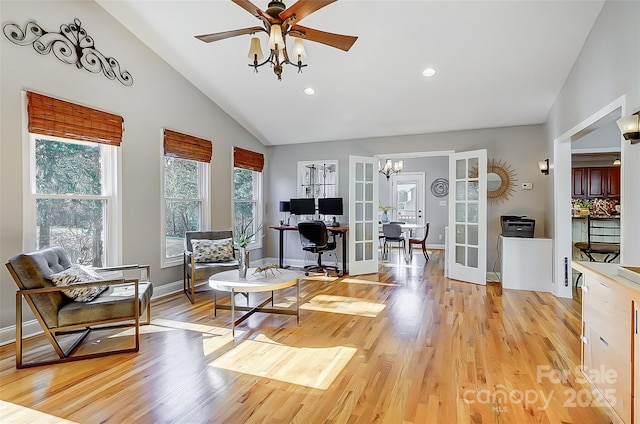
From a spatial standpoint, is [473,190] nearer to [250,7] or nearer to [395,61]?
[395,61]

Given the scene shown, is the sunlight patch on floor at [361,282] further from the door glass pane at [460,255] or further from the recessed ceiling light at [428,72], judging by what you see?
Answer: the recessed ceiling light at [428,72]

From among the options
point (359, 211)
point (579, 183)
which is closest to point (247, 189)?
point (359, 211)

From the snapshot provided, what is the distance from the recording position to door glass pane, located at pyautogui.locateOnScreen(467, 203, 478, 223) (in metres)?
5.12

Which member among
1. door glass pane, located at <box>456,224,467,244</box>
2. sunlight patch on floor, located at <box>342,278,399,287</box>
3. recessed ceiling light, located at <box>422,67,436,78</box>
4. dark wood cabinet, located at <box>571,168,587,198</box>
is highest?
recessed ceiling light, located at <box>422,67,436,78</box>

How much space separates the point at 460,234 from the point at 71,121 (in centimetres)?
→ 536

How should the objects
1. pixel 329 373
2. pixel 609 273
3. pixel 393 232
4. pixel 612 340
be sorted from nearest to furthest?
pixel 612 340 < pixel 609 273 < pixel 329 373 < pixel 393 232

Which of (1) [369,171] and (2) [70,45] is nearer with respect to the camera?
(2) [70,45]

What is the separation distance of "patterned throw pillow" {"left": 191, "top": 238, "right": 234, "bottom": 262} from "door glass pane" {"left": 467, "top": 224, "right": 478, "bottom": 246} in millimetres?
3667

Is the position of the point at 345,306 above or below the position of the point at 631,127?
below

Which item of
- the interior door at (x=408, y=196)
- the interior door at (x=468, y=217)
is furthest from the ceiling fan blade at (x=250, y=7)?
the interior door at (x=408, y=196)

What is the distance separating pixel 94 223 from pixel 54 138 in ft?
3.17

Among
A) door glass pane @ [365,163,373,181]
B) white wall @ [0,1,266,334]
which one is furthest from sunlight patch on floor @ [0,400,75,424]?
door glass pane @ [365,163,373,181]

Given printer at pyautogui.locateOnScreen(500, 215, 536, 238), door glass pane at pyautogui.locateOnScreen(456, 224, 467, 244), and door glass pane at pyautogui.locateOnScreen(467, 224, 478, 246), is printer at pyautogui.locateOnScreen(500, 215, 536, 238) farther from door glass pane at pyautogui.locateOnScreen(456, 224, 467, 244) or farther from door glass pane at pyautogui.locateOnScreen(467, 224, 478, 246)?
door glass pane at pyautogui.locateOnScreen(456, 224, 467, 244)

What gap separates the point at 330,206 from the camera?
239 inches
